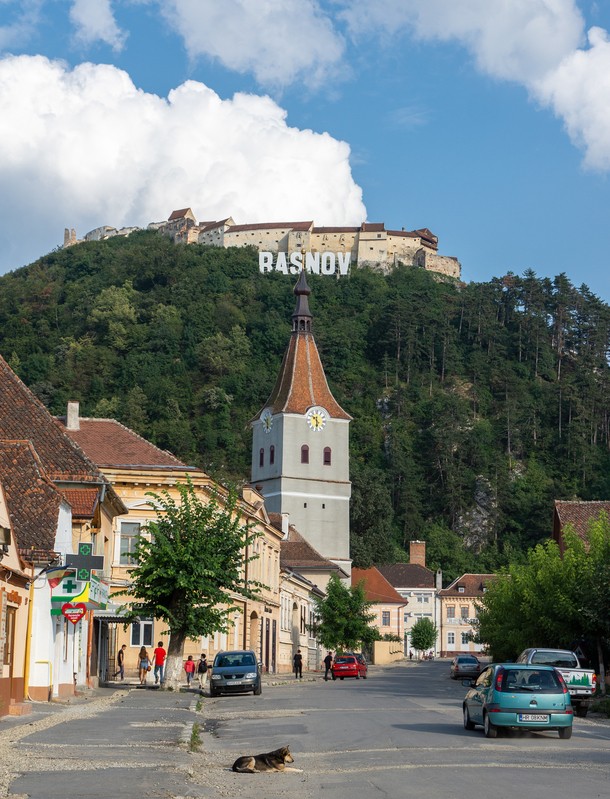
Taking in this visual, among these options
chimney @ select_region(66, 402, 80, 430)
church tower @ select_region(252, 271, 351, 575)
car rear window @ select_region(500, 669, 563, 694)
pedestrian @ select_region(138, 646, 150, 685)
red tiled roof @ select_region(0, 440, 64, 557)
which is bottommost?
pedestrian @ select_region(138, 646, 150, 685)

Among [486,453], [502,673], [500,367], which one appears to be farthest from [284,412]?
[502,673]

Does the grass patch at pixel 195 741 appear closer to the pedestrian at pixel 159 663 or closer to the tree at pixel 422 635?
the pedestrian at pixel 159 663

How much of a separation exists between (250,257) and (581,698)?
15572 centimetres

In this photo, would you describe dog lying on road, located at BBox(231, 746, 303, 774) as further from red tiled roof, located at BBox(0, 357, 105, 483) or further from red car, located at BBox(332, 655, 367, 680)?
red car, located at BBox(332, 655, 367, 680)

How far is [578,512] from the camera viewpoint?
58969 millimetres

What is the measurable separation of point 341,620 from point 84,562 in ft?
153

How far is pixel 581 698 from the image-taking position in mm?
29656

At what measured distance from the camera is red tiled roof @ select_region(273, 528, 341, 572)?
281 ft

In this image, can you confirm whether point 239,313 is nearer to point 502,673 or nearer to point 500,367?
point 500,367

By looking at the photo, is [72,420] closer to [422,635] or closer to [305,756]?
[305,756]

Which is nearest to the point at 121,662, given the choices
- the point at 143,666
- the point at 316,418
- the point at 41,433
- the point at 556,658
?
the point at 143,666

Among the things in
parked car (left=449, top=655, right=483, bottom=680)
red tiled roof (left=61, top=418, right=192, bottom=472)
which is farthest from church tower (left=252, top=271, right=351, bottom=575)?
red tiled roof (left=61, top=418, right=192, bottom=472)

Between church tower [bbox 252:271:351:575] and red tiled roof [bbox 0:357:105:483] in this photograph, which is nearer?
red tiled roof [bbox 0:357:105:483]

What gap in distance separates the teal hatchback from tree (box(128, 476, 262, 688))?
702 inches
